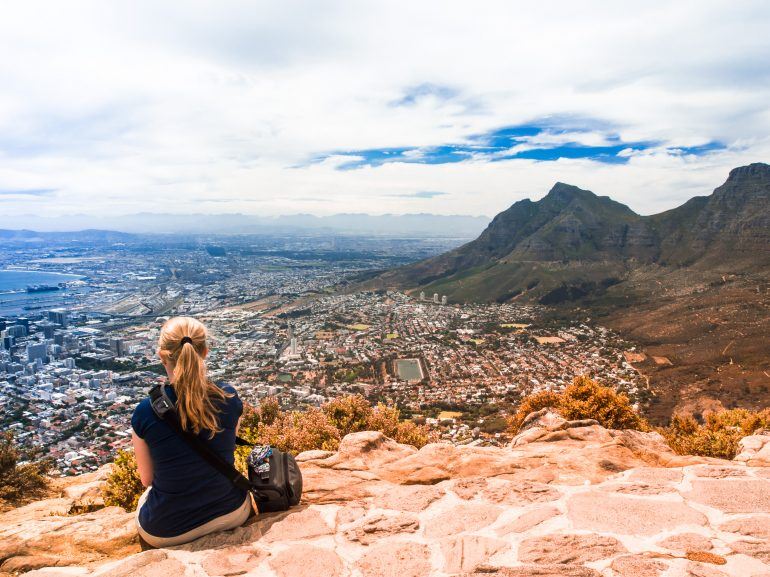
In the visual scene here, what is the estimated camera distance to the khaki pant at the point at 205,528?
3.83 metres

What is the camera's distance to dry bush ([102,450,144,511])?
612 centimetres

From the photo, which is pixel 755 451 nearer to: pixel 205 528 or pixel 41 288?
pixel 205 528

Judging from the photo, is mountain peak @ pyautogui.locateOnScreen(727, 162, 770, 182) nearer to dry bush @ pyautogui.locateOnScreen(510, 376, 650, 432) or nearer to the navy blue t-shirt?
dry bush @ pyautogui.locateOnScreen(510, 376, 650, 432)

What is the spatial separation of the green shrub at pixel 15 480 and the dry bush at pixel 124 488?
7.36 ft

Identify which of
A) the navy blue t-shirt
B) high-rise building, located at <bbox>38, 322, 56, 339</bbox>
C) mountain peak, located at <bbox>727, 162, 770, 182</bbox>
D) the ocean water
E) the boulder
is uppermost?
mountain peak, located at <bbox>727, 162, 770, 182</bbox>

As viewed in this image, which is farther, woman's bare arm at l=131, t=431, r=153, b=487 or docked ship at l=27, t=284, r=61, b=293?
docked ship at l=27, t=284, r=61, b=293

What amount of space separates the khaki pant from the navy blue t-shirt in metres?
0.04

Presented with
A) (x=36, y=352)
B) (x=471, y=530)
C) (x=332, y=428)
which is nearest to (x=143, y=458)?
(x=471, y=530)

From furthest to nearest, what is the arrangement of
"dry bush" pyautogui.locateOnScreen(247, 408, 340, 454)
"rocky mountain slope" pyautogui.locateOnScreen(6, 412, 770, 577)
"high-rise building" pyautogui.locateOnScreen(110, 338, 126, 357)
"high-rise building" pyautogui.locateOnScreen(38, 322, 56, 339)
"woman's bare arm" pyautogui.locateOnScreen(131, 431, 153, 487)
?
"high-rise building" pyautogui.locateOnScreen(38, 322, 56, 339) < "high-rise building" pyautogui.locateOnScreen(110, 338, 126, 357) < "dry bush" pyautogui.locateOnScreen(247, 408, 340, 454) < "woman's bare arm" pyautogui.locateOnScreen(131, 431, 153, 487) < "rocky mountain slope" pyautogui.locateOnScreen(6, 412, 770, 577)

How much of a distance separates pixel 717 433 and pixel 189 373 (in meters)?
9.29

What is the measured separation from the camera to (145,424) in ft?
12.1

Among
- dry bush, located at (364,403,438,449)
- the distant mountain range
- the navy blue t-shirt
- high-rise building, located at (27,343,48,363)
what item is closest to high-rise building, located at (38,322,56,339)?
high-rise building, located at (27,343,48,363)

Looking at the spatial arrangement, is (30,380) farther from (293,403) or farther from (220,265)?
(220,265)

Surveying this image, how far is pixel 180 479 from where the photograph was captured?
3770 millimetres
